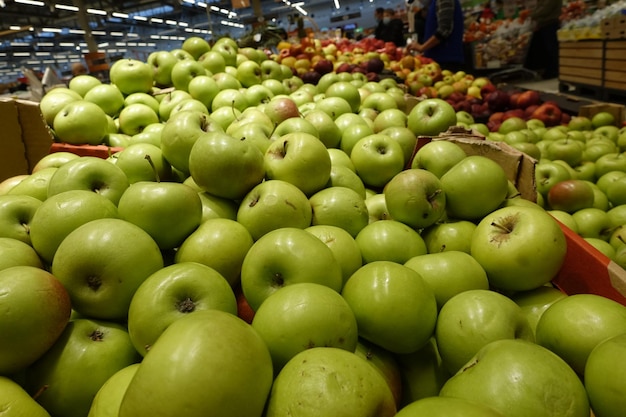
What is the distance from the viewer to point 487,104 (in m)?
4.92

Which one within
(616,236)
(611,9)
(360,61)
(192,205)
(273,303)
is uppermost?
(611,9)

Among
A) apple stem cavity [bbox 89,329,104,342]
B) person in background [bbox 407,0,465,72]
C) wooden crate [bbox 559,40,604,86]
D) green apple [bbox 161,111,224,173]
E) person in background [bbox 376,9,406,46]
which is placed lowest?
apple stem cavity [bbox 89,329,104,342]

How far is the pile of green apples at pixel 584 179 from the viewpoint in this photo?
2307 mm

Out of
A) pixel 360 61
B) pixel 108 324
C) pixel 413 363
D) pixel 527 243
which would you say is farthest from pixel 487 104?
pixel 108 324

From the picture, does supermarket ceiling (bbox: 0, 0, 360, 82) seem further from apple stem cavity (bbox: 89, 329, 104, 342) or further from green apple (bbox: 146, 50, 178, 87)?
apple stem cavity (bbox: 89, 329, 104, 342)

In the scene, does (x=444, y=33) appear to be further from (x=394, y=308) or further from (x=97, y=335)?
(x=97, y=335)

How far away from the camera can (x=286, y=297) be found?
969 mm

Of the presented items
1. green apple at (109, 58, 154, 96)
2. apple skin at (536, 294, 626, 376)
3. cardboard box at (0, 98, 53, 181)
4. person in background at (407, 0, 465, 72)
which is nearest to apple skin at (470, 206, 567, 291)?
apple skin at (536, 294, 626, 376)

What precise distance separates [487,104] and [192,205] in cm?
464

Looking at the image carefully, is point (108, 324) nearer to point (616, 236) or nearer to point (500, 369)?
point (500, 369)

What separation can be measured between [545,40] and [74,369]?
10.2 m

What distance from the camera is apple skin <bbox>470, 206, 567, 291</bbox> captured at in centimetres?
132

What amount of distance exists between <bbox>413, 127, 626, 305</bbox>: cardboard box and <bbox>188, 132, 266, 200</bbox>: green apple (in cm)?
113

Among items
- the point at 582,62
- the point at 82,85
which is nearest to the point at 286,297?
the point at 82,85
